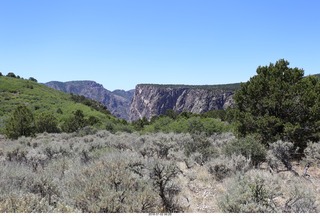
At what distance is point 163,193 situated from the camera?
9773mm

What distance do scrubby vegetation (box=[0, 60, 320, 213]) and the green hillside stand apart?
39410 millimetres

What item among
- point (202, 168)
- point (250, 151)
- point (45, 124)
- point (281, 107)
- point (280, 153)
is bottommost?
point (45, 124)

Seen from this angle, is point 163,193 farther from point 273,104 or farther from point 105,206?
point 273,104

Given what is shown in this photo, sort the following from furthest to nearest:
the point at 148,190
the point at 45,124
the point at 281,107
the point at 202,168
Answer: the point at 45,124
the point at 281,107
the point at 202,168
the point at 148,190

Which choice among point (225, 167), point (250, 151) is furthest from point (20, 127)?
point (225, 167)

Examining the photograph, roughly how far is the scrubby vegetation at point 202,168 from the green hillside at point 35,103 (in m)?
39.4

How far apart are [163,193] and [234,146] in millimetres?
8354

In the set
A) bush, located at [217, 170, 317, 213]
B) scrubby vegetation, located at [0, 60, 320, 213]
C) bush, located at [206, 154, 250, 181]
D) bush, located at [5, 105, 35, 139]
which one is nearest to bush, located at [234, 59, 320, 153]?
scrubby vegetation, located at [0, 60, 320, 213]

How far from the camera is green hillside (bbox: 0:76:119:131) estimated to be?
72.9 metres

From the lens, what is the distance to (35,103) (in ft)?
269

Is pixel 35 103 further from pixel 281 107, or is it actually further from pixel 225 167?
pixel 225 167

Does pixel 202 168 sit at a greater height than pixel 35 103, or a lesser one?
lesser

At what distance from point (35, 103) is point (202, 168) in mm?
75107

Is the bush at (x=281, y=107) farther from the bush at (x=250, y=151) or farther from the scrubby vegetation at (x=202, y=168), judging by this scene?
the bush at (x=250, y=151)
